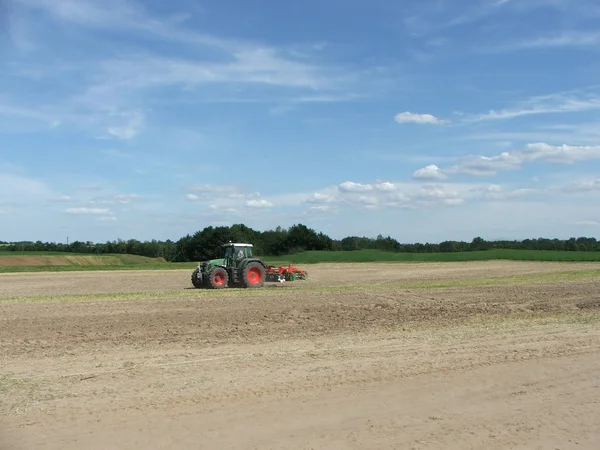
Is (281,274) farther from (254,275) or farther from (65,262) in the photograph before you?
(65,262)

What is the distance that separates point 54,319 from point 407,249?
69082 millimetres

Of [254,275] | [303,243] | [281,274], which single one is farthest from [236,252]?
[303,243]

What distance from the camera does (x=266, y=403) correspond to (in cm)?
791

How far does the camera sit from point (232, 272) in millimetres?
27859

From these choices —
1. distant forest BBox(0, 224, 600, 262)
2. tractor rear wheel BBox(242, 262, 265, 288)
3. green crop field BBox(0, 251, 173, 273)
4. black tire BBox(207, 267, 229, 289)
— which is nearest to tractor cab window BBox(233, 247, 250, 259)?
tractor rear wheel BBox(242, 262, 265, 288)

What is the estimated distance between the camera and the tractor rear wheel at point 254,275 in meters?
27.8

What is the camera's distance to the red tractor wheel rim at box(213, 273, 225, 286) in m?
Answer: 27.5

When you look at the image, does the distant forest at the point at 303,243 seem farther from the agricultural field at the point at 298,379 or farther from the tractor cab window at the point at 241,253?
the agricultural field at the point at 298,379

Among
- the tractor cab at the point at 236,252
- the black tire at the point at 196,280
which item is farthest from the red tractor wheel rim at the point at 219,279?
the tractor cab at the point at 236,252

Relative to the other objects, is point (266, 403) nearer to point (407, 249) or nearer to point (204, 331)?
point (204, 331)

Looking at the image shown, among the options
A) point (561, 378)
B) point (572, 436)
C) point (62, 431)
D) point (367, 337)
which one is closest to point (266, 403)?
point (62, 431)

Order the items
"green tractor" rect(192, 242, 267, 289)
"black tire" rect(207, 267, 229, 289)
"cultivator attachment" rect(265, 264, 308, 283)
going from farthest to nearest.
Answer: "cultivator attachment" rect(265, 264, 308, 283) < "green tractor" rect(192, 242, 267, 289) < "black tire" rect(207, 267, 229, 289)

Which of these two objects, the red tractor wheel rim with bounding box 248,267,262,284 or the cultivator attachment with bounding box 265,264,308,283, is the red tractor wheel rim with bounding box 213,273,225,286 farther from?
the cultivator attachment with bounding box 265,264,308,283

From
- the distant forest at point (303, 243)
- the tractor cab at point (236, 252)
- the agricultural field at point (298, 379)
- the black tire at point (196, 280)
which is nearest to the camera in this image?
the agricultural field at point (298, 379)
